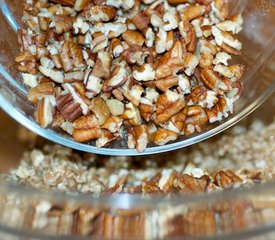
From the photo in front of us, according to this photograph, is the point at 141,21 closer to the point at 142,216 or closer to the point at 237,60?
the point at 237,60

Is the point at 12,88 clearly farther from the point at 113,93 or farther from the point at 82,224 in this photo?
the point at 82,224

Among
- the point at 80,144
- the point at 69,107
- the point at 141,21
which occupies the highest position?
the point at 141,21

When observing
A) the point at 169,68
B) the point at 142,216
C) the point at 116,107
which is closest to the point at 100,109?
the point at 116,107

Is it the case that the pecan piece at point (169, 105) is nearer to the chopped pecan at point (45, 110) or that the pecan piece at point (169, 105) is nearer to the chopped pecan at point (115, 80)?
the chopped pecan at point (115, 80)

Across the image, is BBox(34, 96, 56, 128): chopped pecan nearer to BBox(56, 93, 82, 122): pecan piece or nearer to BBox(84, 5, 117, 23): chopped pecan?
BBox(56, 93, 82, 122): pecan piece

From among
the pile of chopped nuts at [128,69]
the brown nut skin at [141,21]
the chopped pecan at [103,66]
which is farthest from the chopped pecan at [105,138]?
the brown nut skin at [141,21]
